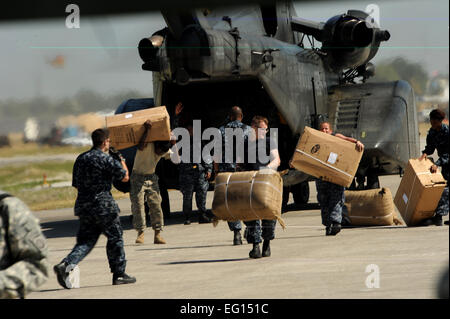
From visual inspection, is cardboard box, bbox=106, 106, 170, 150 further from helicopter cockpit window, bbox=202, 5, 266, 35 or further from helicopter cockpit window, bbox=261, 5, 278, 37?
helicopter cockpit window, bbox=261, 5, 278, 37

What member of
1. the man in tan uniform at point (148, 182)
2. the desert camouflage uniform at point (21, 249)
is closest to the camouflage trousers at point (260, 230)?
the man in tan uniform at point (148, 182)

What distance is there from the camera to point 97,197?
330 inches

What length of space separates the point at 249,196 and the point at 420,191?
136 inches

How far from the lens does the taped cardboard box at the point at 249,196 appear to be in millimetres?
9484

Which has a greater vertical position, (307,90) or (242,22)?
(242,22)

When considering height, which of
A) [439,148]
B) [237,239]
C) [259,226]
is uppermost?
[439,148]

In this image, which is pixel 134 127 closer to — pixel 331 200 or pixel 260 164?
pixel 260 164

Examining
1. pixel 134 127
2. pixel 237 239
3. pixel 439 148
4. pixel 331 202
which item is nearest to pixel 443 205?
pixel 439 148

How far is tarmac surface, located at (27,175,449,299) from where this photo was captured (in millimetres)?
7531

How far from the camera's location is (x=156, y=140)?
12055 millimetres

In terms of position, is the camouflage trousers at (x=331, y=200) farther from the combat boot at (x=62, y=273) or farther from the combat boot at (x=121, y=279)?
the combat boot at (x=62, y=273)

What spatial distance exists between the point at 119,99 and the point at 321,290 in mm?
2451

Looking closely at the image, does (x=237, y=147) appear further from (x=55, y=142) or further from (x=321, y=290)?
(x=55, y=142)
